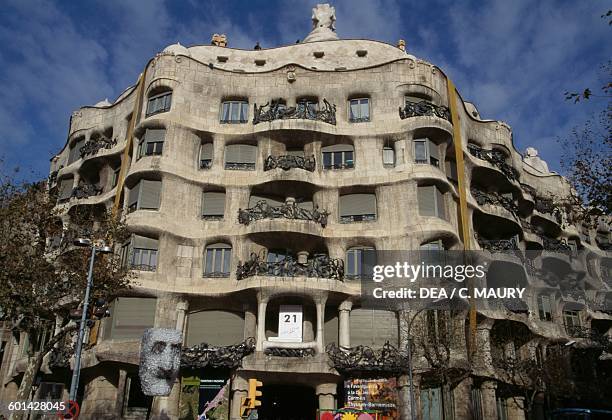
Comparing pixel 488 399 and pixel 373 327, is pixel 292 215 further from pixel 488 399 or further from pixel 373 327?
pixel 488 399

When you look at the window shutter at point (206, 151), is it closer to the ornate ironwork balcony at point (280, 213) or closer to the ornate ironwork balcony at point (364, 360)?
the ornate ironwork balcony at point (280, 213)

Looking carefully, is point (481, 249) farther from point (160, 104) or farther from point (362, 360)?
point (160, 104)

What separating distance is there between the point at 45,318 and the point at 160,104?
44.3 feet

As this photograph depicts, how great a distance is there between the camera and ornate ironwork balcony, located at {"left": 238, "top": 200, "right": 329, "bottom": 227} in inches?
1195

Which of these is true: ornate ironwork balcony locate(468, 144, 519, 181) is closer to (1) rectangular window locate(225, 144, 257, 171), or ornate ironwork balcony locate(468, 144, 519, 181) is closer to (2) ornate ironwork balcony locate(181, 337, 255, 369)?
(1) rectangular window locate(225, 144, 257, 171)

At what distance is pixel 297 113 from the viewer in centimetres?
3297

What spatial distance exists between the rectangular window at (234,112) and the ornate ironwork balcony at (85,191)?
27.2 feet

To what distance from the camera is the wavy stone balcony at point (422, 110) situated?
32.6 meters

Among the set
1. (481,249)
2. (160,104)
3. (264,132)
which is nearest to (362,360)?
(481,249)

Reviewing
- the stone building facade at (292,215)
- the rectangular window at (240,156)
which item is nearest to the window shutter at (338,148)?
the stone building facade at (292,215)

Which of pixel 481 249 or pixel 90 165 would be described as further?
pixel 90 165

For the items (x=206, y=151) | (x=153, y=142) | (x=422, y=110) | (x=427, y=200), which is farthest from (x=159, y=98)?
(x=427, y=200)

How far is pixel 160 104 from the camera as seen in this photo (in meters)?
33.6

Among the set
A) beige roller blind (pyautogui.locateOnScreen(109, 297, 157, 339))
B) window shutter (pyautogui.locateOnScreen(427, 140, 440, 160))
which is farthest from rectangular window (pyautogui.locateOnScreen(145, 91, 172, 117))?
window shutter (pyautogui.locateOnScreen(427, 140, 440, 160))
